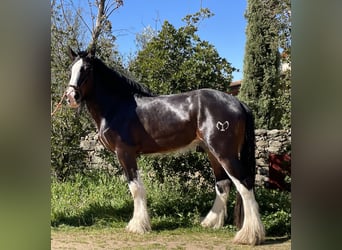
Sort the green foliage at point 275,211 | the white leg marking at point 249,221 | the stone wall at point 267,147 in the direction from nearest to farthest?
the white leg marking at point 249,221
the green foliage at point 275,211
the stone wall at point 267,147

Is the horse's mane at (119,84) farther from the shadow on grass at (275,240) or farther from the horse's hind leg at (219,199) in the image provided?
the shadow on grass at (275,240)

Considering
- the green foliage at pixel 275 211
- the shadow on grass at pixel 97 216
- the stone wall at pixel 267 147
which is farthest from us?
the stone wall at pixel 267 147

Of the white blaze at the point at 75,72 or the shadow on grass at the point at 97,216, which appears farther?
the shadow on grass at the point at 97,216

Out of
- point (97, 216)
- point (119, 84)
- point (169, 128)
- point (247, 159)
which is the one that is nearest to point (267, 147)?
point (247, 159)

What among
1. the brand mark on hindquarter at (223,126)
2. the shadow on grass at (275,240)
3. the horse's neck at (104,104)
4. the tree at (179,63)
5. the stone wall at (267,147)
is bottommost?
the shadow on grass at (275,240)

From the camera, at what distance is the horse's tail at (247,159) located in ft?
6.80

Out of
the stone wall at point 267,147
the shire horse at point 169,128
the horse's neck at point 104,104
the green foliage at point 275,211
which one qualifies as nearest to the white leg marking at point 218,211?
the shire horse at point 169,128

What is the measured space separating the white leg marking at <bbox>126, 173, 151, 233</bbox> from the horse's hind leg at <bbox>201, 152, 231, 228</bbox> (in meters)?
0.38

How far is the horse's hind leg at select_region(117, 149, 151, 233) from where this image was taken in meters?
2.15

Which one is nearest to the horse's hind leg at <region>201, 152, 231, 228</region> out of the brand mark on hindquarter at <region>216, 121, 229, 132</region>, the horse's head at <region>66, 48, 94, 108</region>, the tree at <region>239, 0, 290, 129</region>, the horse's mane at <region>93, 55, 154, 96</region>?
the brand mark on hindquarter at <region>216, 121, 229, 132</region>

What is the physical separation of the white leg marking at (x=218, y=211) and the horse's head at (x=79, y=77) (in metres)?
1.07

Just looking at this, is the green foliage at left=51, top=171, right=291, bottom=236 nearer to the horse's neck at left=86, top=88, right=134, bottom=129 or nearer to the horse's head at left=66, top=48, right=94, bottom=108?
the horse's neck at left=86, top=88, right=134, bottom=129

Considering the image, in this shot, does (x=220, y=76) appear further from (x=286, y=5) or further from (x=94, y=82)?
(x=94, y=82)
